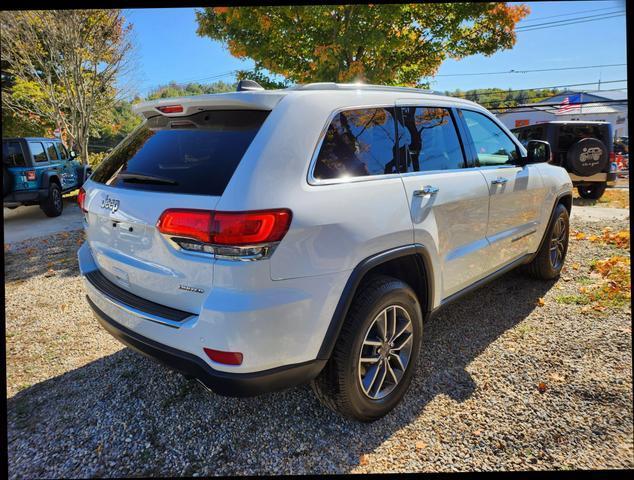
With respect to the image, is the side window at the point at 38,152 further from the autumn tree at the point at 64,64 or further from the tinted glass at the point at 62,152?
the autumn tree at the point at 64,64

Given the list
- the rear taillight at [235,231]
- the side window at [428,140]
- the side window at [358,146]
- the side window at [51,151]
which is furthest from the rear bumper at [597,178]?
the side window at [51,151]

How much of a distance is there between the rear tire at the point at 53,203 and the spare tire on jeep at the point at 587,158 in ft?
40.7

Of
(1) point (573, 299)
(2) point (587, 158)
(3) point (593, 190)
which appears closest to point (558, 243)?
(1) point (573, 299)

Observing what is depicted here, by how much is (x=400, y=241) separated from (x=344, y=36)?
231 inches

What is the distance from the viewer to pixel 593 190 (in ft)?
34.2

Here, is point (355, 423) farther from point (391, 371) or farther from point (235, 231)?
point (235, 231)

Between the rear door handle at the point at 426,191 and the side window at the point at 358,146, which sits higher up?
the side window at the point at 358,146

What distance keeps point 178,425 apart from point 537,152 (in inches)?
147

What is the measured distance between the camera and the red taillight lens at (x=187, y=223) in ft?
5.84

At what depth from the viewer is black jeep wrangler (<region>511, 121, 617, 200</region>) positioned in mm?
9539

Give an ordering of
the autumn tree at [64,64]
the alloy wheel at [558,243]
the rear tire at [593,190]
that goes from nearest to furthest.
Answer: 1. the alloy wheel at [558,243]
2. the rear tire at [593,190]
3. the autumn tree at [64,64]

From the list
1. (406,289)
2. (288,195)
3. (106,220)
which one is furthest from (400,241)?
(106,220)

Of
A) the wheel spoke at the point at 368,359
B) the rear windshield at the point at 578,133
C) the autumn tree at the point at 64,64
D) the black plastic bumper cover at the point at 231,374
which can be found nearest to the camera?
the black plastic bumper cover at the point at 231,374

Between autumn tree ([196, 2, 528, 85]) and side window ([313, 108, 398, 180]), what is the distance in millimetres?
5269
